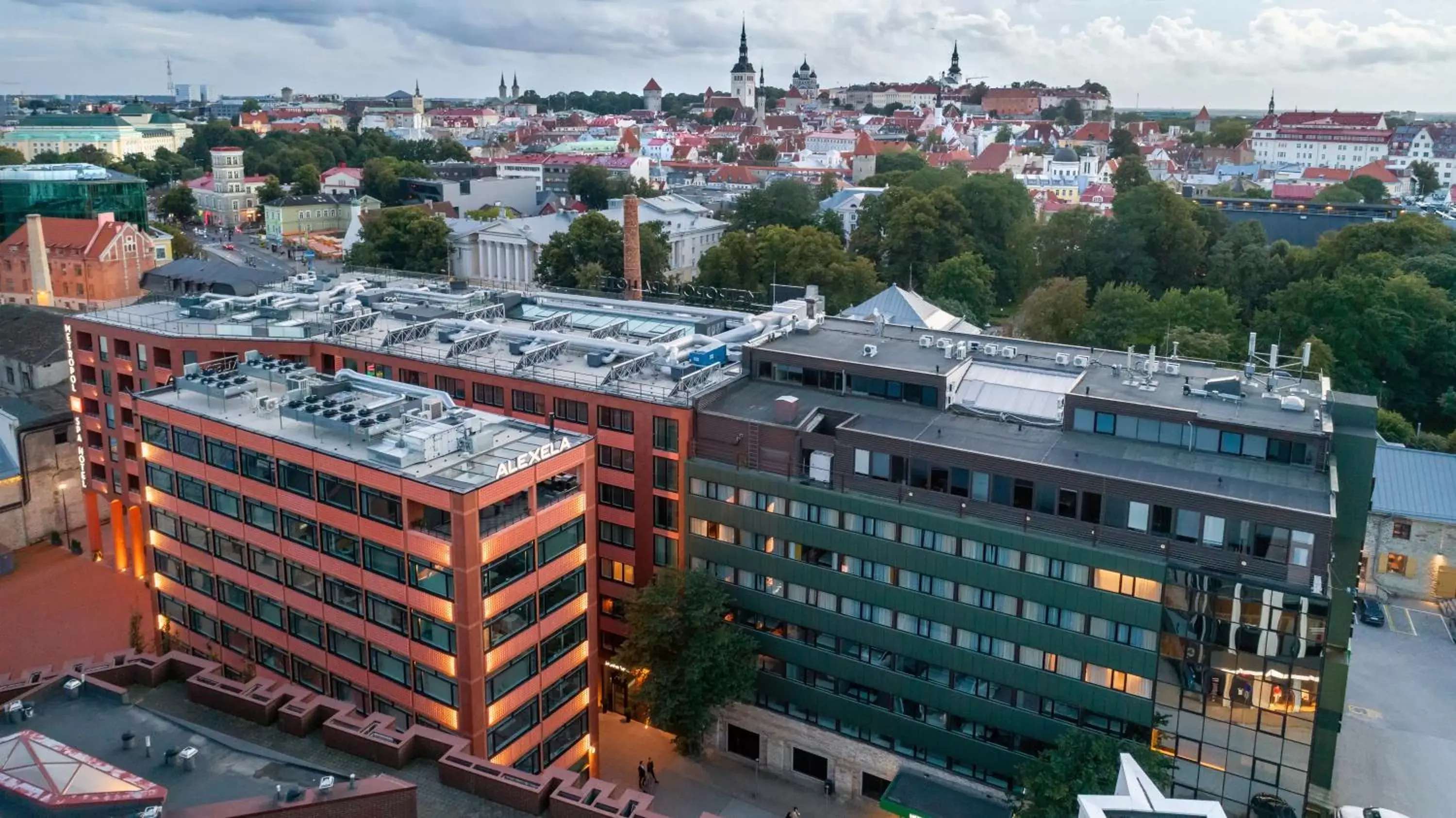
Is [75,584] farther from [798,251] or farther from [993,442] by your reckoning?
[798,251]

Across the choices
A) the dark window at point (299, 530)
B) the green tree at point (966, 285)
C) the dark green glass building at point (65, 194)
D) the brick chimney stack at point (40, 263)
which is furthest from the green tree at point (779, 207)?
the dark window at point (299, 530)

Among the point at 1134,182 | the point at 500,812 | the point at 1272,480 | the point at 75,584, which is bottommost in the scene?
the point at 75,584

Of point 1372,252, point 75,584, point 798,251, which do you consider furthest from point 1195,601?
point 1372,252

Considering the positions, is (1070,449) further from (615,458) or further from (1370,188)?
(1370,188)

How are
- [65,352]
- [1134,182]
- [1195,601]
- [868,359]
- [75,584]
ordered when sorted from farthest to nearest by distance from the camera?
[1134,182] < [65,352] < [75,584] < [868,359] < [1195,601]

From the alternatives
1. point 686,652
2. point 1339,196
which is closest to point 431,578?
point 686,652

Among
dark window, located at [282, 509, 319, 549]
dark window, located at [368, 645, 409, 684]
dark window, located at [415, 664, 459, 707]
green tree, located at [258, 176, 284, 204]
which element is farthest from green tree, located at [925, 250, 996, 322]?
green tree, located at [258, 176, 284, 204]
